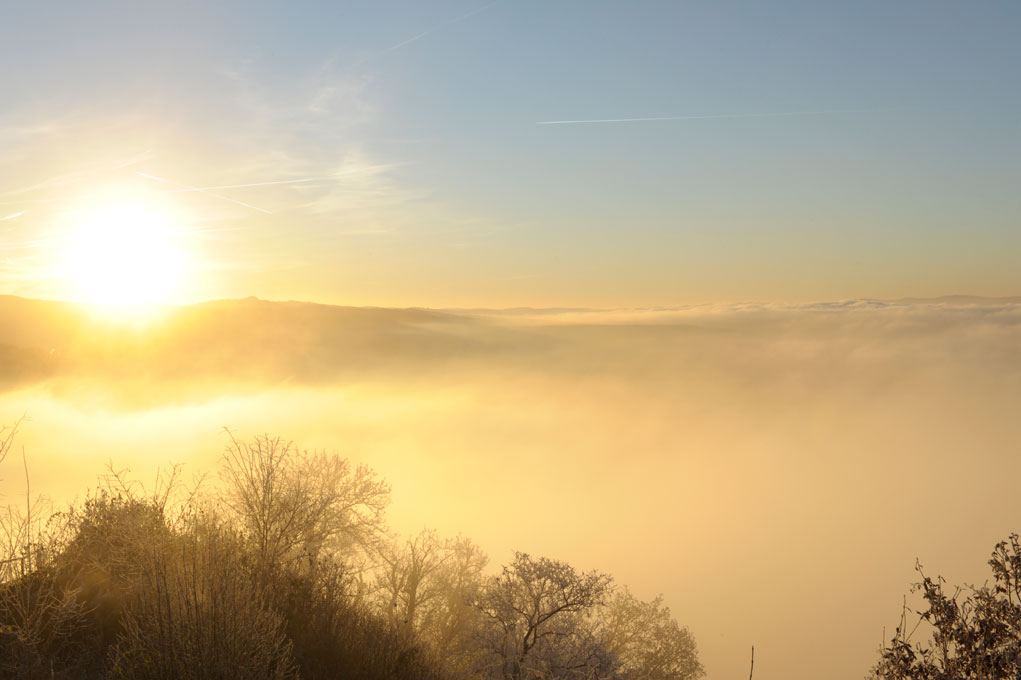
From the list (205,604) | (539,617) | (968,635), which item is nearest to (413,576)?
(539,617)

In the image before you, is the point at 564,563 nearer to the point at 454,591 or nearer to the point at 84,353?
the point at 454,591

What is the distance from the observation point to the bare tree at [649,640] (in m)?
44.0

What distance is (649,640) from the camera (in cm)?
4584

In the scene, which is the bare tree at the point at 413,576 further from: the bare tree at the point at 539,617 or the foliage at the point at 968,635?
the foliage at the point at 968,635

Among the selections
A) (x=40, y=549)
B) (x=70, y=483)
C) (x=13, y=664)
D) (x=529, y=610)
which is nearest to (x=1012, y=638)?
(x=13, y=664)

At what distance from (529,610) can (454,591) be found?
1642 cm

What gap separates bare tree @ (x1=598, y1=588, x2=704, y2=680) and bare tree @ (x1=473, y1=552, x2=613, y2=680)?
17.9 m

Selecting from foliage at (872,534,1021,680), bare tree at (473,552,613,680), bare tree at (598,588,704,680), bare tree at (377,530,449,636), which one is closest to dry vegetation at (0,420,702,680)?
bare tree at (473,552,613,680)

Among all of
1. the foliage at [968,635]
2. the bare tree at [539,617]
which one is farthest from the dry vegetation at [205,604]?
the foliage at [968,635]

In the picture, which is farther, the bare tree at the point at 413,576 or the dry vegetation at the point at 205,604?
the bare tree at the point at 413,576

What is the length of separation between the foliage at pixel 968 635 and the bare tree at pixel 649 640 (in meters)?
35.7

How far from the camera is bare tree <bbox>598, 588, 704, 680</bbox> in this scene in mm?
44000

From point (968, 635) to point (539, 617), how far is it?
19067 mm

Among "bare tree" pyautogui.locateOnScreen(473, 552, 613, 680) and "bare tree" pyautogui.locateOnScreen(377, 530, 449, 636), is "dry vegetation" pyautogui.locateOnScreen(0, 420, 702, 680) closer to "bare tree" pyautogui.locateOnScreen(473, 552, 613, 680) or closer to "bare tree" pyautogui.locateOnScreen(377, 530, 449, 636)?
"bare tree" pyautogui.locateOnScreen(473, 552, 613, 680)
